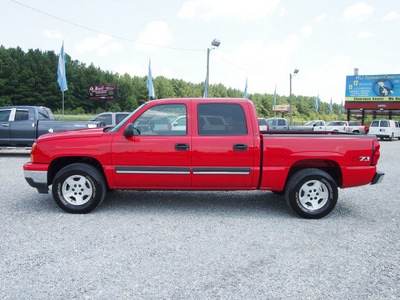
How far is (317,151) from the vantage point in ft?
15.1

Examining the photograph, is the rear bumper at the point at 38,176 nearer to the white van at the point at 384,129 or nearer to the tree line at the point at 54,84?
the white van at the point at 384,129

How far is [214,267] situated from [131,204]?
263cm

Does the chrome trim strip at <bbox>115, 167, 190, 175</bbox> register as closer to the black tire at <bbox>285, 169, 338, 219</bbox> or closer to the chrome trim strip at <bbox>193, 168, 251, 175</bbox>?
the chrome trim strip at <bbox>193, 168, 251, 175</bbox>

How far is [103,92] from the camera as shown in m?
58.7

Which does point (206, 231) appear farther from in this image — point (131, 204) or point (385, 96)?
point (385, 96)

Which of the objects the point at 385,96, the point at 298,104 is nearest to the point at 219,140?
the point at 385,96

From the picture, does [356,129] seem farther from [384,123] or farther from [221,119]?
[221,119]

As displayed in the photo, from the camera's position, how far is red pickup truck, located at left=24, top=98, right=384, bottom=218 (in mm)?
4613

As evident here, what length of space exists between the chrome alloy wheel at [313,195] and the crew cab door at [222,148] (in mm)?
801

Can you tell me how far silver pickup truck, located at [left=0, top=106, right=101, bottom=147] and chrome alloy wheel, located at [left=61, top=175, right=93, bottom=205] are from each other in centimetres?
701

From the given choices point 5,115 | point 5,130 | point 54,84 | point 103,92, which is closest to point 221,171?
point 5,130

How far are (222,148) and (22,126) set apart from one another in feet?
33.0

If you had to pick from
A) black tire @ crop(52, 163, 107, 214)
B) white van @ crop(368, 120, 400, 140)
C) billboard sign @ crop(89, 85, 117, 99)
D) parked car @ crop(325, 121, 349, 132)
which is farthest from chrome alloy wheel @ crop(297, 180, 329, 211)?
billboard sign @ crop(89, 85, 117, 99)

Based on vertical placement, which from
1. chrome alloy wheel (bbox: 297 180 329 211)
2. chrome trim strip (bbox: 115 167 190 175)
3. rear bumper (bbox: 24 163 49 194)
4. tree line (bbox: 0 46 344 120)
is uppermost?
tree line (bbox: 0 46 344 120)
